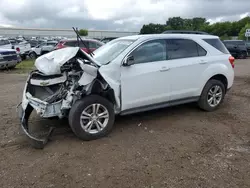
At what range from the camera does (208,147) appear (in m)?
4.06

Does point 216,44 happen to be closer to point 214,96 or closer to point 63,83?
point 214,96

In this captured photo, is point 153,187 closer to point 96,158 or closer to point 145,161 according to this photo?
point 145,161

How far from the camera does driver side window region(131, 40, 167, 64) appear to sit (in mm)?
4723

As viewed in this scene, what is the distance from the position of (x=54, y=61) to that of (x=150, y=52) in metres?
1.77

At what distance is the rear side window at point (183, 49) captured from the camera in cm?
512

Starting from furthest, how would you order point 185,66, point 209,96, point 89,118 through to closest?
point 209,96
point 185,66
point 89,118

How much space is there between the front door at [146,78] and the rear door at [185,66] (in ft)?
0.49

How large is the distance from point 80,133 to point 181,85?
2.25 meters

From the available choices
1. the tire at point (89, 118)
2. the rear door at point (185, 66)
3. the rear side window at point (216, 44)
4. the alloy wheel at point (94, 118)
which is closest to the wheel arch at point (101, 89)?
the tire at point (89, 118)

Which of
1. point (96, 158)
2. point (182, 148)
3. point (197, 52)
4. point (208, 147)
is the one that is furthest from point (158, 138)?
point (197, 52)

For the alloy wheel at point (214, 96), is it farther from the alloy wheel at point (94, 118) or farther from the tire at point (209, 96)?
the alloy wheel at point (94, 118)

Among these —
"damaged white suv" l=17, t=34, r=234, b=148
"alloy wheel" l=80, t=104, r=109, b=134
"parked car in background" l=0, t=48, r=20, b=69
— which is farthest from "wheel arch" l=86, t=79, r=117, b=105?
"parked car in background" l=0, t=48, r=20, b=69

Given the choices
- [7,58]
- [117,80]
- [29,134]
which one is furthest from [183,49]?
[7,58]

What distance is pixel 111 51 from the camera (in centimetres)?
506
